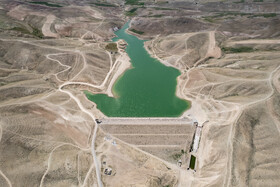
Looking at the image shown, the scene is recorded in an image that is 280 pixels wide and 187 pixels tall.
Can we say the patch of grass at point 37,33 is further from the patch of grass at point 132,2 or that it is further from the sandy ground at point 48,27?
the patch of grass at point 132,2

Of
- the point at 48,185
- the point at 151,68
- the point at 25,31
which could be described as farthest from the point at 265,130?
the point at 25,31

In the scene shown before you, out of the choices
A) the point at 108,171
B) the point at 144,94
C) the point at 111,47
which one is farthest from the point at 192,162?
the point at 111,47

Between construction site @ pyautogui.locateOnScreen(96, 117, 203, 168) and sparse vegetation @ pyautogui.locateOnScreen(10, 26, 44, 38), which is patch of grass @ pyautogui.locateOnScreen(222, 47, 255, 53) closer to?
construction site @ pyautogui.locateOnScreen(96, 117, 203, 168)

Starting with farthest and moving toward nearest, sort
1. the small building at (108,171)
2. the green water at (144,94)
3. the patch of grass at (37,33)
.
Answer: the patch of grass at (37,33) < the green water at (144,94) < the small building at (108,171)

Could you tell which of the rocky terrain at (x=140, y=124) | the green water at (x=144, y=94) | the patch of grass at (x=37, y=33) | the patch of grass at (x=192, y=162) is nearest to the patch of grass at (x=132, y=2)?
the rocky terrain at (x=140, y=124)

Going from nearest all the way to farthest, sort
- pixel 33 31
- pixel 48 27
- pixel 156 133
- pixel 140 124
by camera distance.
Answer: pixel 156 133 → pixel 140 124 → pixel 33 31 → pixel 48 27

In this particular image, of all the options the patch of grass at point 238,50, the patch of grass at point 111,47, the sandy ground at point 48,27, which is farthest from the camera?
the sandy ground at point 48,27

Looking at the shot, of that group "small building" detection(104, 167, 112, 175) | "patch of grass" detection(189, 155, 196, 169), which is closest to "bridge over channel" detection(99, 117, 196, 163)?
"patch of grass" detection(189, 155, 196, 169)

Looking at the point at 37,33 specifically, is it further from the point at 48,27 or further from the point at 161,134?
the point at 161,134

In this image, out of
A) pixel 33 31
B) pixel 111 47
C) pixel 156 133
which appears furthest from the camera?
pixel 33 31
